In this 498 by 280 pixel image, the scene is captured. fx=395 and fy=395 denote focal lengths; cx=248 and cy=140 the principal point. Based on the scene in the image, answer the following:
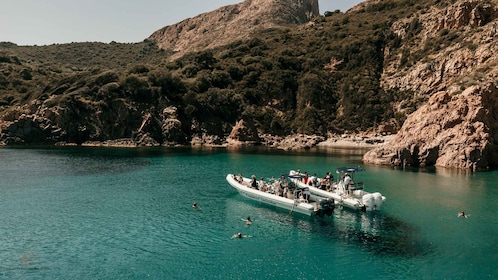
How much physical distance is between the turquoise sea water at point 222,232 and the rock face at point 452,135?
6.40 meters

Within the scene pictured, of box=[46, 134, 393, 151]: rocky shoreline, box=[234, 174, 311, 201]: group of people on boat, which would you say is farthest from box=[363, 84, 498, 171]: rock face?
box=[46, 134, 393, 151]: rocky shoreline

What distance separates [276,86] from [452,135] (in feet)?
209

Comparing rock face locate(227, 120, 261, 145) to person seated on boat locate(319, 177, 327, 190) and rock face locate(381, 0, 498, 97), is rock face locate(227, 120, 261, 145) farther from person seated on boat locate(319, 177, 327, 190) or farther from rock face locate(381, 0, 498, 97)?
person seated on boat locate(319, 177, 327, 190)

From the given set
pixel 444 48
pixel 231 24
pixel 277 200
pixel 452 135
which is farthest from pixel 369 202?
pixel 231 24

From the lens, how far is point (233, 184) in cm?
4016

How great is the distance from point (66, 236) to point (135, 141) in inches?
2674

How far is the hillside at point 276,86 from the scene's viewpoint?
300ft

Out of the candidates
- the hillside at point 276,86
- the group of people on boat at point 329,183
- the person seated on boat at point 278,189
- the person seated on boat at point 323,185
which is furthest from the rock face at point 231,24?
the person seated on boat at point 278,189

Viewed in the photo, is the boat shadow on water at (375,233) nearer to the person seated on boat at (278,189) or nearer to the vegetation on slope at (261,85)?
the person seated on boat at (278,189)

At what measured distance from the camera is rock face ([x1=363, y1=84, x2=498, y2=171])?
53.6m

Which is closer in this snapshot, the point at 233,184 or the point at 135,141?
the point at 233,184

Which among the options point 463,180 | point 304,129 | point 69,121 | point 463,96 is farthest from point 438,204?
point 69,121

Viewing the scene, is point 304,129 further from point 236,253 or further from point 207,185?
point 236,253

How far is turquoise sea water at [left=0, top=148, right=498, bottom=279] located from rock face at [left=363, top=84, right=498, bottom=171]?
21.0ft
